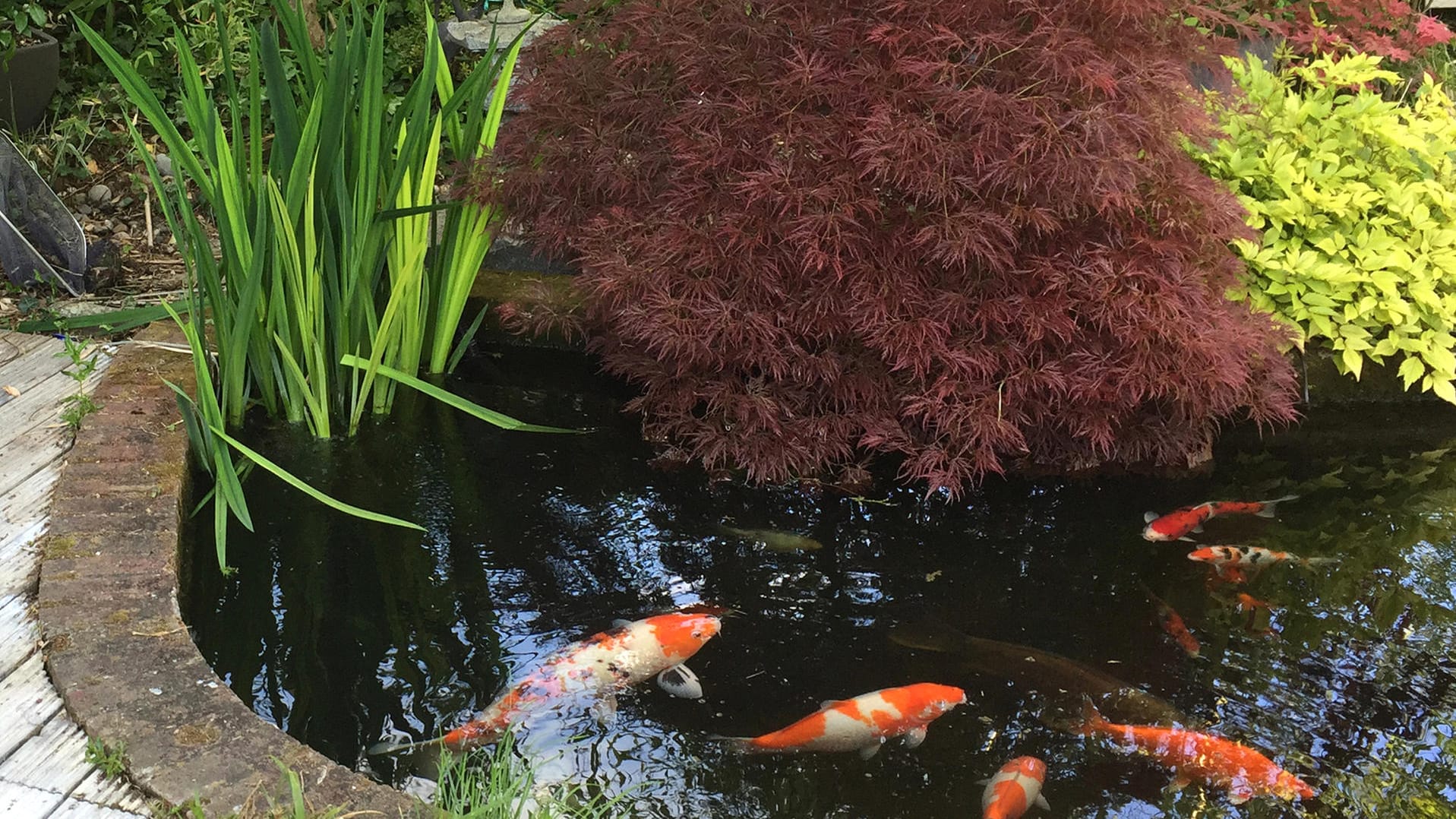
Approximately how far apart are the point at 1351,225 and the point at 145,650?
3418 millimetres

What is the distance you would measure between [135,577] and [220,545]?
0.76 feet

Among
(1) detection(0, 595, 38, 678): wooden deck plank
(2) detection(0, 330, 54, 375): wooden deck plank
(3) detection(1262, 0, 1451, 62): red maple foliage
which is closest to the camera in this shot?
(1) detection(0, 595, 38, 678): wooden deck plank

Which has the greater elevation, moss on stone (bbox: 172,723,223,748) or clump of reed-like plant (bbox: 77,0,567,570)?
clump of reed-like plant (bbox: 77,0,567,570)

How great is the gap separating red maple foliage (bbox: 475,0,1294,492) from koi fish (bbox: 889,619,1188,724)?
1.69 feet

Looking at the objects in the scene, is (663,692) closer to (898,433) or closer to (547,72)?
(898,433)

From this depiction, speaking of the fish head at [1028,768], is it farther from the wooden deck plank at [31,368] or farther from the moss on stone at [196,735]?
the wooden deck plank at [31,368]

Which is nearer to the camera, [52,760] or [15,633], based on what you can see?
[52,760]

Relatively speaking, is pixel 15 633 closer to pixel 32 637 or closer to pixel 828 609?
pixel 32 637

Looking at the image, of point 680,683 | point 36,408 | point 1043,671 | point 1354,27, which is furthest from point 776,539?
point 1354,27

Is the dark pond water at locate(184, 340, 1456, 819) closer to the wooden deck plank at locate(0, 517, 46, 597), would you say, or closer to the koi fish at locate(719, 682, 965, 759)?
the koi fish at locate(719, 682, 965, 759)

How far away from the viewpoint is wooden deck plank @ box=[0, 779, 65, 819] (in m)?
1.62

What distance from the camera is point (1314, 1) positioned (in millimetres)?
4559

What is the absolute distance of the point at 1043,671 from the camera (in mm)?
2375

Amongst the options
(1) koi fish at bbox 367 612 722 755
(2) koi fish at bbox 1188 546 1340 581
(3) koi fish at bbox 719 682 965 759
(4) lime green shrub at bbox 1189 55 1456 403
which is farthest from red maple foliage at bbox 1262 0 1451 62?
(1) koi fish at bbox 367 612 722 755
